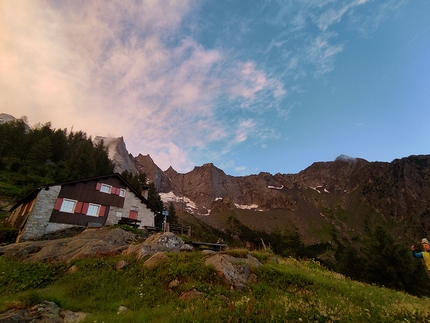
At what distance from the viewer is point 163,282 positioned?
35.0 ft

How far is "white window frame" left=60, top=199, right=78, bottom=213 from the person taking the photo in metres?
29.8

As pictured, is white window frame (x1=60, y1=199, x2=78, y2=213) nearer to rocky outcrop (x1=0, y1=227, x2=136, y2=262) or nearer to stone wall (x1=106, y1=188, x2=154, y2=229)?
stone wall (x1=106, y1=188, x2=154, y2=229)

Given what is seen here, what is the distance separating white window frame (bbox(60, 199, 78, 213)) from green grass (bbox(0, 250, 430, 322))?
16.6 metres

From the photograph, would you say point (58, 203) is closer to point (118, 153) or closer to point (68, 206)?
point (68, 206)

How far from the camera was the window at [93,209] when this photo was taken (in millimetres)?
32088

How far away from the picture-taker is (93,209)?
32.5m

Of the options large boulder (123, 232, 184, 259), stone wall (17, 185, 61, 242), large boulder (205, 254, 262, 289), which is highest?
stone wall (17, 185, 61, 242)

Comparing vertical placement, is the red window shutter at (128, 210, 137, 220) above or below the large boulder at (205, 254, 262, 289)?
above

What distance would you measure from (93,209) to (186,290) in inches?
1103

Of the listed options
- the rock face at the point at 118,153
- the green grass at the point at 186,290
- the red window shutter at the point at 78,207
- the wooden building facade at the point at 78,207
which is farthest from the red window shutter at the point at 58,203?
the rock face at the point at 118,153

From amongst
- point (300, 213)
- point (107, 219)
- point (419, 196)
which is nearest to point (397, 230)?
point (419, 196)

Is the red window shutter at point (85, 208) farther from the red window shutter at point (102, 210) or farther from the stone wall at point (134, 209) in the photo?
the stone wall at point (134, 209)

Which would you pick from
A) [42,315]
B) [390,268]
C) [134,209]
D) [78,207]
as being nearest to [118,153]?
[134,209]

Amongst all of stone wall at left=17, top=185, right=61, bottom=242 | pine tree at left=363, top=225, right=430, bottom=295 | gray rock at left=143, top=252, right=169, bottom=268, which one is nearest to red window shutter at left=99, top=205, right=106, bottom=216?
stone wall at left=17, top=185, right=61, bottom=242
